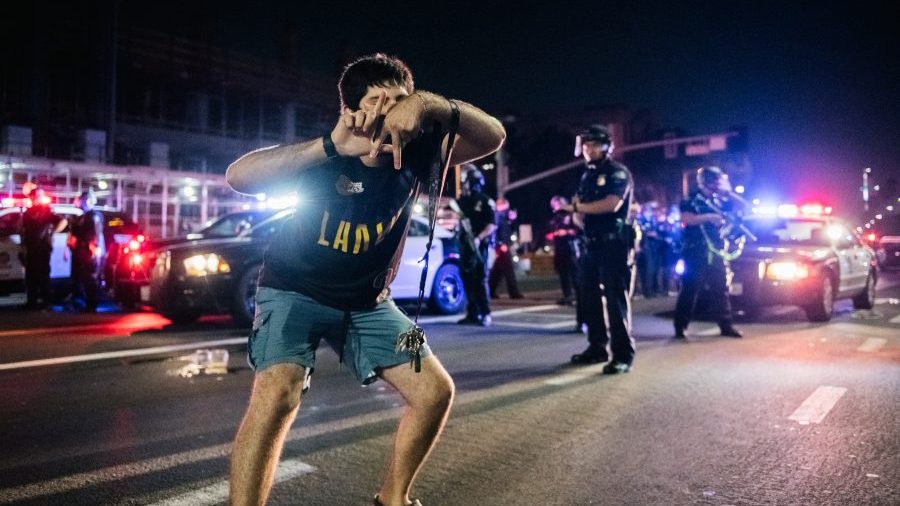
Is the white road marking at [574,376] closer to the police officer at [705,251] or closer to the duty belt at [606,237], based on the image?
the duty belt at [606,237]

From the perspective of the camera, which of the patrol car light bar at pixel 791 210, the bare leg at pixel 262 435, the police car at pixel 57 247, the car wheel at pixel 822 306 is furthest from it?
the police car at pixel 57 247

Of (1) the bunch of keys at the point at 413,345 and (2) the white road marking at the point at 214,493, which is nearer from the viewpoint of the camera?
(1) the bunch of keys at the point at 413,345

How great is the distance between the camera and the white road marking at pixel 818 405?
5043 millimetres

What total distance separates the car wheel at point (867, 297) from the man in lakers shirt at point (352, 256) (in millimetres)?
12248

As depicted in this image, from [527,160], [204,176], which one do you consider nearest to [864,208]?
[527,160]

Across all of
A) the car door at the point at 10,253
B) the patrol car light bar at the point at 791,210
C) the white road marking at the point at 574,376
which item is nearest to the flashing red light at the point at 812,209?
the patrol car light bar at the point at 791,210

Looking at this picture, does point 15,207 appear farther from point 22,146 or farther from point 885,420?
point 22,146

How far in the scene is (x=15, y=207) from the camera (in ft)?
44.5

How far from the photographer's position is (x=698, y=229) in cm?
917

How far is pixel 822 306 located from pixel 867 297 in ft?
9.50

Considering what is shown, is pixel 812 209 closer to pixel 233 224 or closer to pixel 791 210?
pixel 791 210

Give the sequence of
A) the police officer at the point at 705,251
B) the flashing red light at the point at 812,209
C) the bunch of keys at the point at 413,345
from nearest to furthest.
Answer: the bunch of keys at the point at 413,345, the police officer at the point at 705,251, the flashing red light at the point at 812,209

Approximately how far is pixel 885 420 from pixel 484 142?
12.3 feet

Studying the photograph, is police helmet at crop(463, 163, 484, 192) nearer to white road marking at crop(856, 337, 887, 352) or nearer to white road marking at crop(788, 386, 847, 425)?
white road marking at crop(856, 337, 887, 352)
